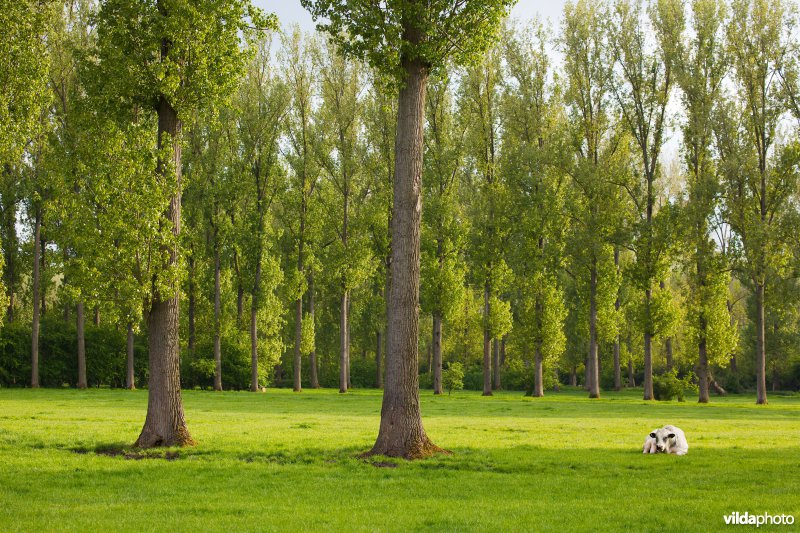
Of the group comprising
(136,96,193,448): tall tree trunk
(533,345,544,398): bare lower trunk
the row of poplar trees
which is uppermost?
the row of poplar trees

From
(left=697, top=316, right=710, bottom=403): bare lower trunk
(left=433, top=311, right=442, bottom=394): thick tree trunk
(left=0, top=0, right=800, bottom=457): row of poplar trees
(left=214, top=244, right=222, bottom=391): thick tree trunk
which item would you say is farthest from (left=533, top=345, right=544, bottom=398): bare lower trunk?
(left=214, top=244, right=222, bottom=391): thick tree trunk

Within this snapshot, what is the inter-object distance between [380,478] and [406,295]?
3.97 metres

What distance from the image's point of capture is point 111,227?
1555cm

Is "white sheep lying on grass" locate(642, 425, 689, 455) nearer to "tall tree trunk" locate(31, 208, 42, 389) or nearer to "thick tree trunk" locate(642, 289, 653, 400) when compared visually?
"thick tree trunk" locate(642, 289, 653, 400)

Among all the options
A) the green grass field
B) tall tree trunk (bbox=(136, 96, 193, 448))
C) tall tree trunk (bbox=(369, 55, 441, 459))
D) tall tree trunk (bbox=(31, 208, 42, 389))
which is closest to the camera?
the green grass field

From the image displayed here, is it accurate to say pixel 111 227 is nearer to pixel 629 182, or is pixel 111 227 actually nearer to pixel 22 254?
pixel 629 182

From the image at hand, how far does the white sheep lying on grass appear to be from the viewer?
15.1 meters

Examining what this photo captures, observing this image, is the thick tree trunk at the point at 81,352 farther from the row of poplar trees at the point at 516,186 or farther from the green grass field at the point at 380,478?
the green grass field at the point at 380,478

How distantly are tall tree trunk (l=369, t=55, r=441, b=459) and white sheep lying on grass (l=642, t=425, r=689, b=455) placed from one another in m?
4.49

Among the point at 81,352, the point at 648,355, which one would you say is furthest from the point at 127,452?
the point at 648,355

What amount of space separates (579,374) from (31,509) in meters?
69.2

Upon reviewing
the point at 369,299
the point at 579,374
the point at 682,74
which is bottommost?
the point at 579,374

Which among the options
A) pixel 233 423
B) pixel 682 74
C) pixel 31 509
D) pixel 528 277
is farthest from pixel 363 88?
pixel 31 509

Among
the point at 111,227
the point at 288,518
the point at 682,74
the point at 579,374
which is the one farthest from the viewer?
the point at 579,374
